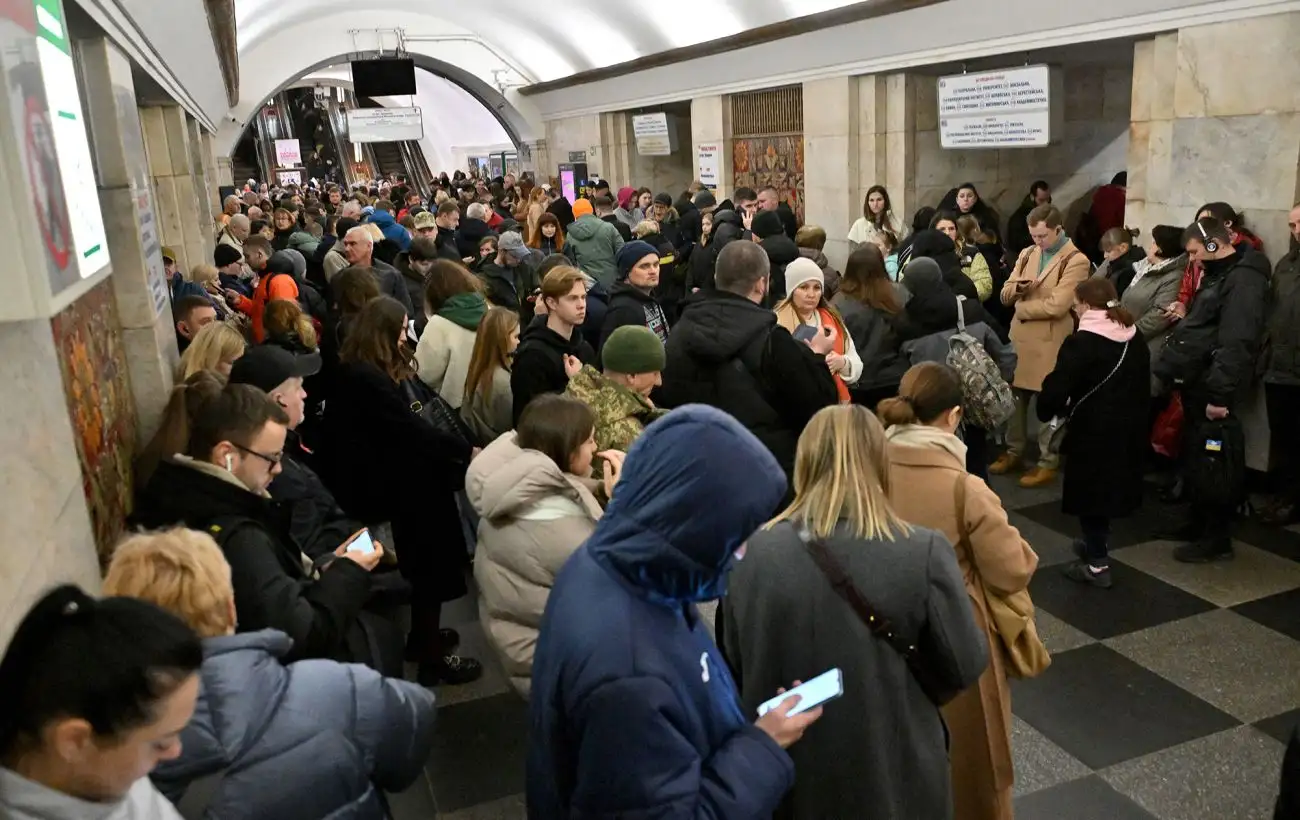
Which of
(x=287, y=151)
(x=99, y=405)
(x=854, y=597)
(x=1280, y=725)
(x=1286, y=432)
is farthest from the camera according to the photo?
(x=287, y=151)

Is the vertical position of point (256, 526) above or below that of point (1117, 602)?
above

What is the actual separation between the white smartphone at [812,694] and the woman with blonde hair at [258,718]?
0.69 meters

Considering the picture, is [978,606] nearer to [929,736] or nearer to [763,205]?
[929,736]

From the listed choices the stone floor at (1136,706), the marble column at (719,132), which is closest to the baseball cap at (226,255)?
the stone floor at (1136,706)

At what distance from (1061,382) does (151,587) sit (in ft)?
12.3

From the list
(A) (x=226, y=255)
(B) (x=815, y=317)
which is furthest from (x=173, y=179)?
(B) (x=815, y=317)

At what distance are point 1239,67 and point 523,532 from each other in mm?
5336

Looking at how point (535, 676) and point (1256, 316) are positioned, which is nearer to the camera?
point (535, 676)

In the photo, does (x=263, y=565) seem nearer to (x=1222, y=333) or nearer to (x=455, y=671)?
(x=455, y=671)

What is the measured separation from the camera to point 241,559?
83.4 inches

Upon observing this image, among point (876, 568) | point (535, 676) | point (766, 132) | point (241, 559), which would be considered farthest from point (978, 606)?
point (766, 132)

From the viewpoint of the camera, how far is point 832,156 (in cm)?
997

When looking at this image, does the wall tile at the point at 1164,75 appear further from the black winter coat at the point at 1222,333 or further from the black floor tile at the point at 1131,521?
the black floor tile at the point at 1131,521

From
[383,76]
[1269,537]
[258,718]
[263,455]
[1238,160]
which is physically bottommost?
[1269,537]
